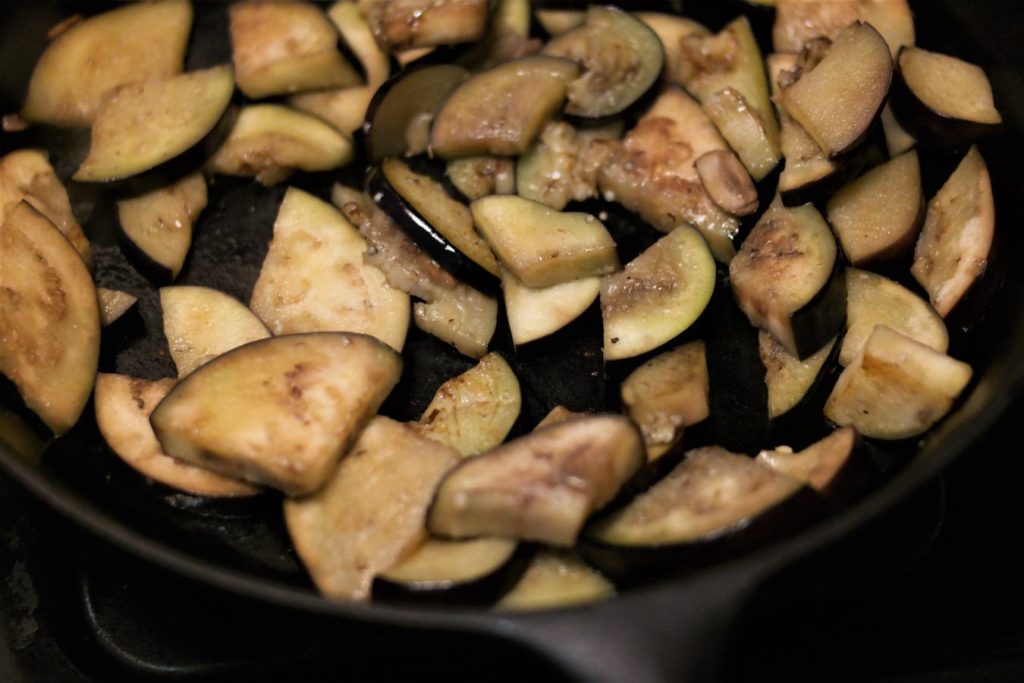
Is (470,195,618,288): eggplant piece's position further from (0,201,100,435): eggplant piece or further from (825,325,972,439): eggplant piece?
(0,201,100,435): eggplant piece

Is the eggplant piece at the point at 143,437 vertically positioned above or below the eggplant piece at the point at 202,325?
below

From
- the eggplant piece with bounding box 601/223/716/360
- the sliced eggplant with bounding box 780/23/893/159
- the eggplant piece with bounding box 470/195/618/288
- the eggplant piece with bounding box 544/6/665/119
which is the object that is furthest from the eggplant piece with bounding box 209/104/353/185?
the sliced eggplant with bounding box 780/23/893/159

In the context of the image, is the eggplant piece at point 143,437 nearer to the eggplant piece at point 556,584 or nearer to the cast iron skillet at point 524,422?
the cast iron skillet at point 524,422

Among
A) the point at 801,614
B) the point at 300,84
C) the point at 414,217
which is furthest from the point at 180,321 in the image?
the point at 801,614

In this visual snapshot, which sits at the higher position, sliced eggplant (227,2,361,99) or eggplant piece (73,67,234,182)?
sliced eggplant (227,2,361,99)

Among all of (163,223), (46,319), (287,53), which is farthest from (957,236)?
(46,319)

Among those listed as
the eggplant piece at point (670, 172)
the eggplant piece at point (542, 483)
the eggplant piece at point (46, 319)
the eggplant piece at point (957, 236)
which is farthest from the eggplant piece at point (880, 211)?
the eggplant piece at point (46, 319)

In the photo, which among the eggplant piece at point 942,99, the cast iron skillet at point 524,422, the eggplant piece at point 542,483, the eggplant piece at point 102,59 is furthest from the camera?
the eggplant piece at point 102,59
